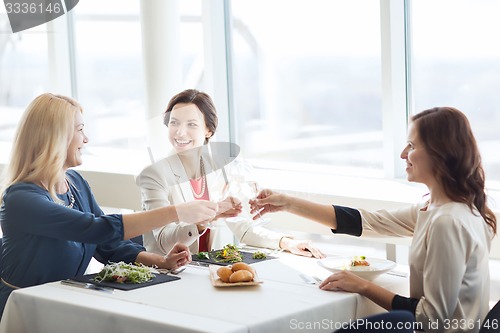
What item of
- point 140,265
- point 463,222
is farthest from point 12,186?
point 463,222

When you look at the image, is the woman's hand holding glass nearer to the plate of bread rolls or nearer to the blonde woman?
the blonde woman

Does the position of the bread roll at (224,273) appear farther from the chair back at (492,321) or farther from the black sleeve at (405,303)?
the chair back at (492,321)

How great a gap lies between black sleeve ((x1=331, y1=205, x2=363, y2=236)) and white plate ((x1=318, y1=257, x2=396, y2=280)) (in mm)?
113

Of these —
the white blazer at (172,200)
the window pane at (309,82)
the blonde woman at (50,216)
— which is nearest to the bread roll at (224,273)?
the blonde woman at (50,216)

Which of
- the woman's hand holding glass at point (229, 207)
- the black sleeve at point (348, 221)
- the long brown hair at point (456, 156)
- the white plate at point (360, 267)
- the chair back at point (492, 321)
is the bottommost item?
the chair back at point (492, 321)

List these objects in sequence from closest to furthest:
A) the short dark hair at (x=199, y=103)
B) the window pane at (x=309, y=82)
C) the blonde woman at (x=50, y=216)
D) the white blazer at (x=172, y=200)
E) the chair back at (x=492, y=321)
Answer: the chair back at (x=492, y=321) → the blonde woman at (x=50, y=216) → the white blazer at (x=172, y=200) → the short dark hair at (x=199, y=103) → the window pane at (x=309, y=82)

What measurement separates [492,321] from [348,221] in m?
0.84

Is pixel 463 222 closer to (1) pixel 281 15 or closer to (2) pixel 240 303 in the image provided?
(2) pixel 240 303

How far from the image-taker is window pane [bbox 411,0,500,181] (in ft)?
13.6

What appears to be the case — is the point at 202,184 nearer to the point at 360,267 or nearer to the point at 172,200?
the point at 172,200

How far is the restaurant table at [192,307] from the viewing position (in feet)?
7.80

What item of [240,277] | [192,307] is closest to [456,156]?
[240,277]

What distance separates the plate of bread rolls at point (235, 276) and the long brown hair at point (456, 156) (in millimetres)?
697

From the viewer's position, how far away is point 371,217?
3098mm
